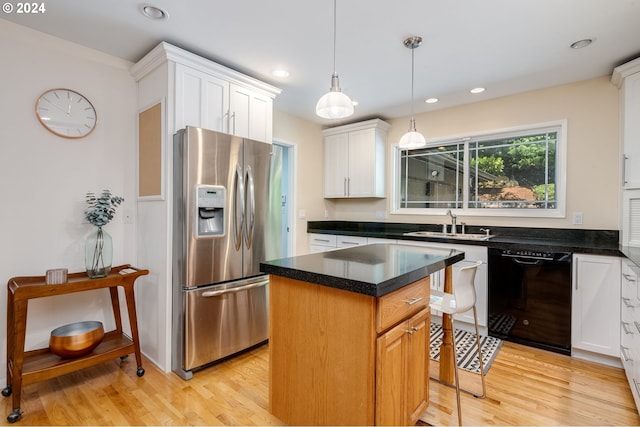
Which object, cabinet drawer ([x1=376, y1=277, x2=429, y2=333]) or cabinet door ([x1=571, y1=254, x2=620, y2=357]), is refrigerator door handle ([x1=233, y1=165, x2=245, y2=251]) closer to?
cabinet drawer ([x1=376, y1=277, x2=429, y2=333])

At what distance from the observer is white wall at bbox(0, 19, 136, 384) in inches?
84.0

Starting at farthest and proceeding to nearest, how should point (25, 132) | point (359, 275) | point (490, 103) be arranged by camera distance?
point (490, 103) < point (25, 132) < point (359, 275)

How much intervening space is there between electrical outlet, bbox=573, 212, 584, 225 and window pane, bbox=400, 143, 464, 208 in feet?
3.61

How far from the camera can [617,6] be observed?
1.89 m

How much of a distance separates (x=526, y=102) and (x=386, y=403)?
3335mm

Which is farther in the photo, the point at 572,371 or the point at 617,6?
the point at 572,371

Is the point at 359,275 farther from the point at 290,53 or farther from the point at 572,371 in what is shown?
the point at 572,371

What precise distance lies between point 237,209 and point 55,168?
1.36m

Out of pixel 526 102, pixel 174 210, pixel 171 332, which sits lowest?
pixel 171 332

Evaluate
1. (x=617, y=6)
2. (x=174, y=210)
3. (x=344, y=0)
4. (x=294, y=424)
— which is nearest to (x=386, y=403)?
(x=294, y=424)

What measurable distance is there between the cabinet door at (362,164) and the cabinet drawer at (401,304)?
8.18 feet

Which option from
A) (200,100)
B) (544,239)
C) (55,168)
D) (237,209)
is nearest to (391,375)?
(237,209)

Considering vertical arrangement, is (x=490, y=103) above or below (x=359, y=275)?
above

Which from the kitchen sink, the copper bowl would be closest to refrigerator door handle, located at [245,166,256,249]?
the copper bowl
